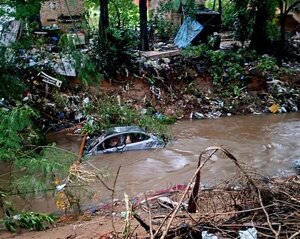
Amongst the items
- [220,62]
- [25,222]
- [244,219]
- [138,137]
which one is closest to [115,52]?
[220,62]

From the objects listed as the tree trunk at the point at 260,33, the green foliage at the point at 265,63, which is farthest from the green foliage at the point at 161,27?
the green foliage at the point at 265,63

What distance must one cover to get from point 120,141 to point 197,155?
217cm

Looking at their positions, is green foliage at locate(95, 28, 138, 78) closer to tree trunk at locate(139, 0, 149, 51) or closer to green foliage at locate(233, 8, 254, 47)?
tree trunk at locate(139, 0, 149, 51)

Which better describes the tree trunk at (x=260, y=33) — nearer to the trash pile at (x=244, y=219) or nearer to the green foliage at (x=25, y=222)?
the green foliage at (x=25, y=222)

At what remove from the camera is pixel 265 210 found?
3.50 metres

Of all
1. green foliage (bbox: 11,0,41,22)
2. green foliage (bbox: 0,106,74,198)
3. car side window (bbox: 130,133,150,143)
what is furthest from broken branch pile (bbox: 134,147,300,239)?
car side window (bbox: 130,133,150,143)

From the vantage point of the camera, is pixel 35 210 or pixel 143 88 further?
pixel 143 88

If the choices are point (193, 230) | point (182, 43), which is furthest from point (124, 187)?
point (182, 43)

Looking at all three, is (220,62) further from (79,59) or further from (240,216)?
(240,216)

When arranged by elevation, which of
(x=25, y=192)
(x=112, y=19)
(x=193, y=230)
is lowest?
(x=25, y=192)

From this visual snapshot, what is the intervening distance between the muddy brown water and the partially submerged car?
0.16 m

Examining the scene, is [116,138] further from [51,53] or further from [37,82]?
[51,53]

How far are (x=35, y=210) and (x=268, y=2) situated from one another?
13810mm

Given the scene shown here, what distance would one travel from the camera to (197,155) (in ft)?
37.6
